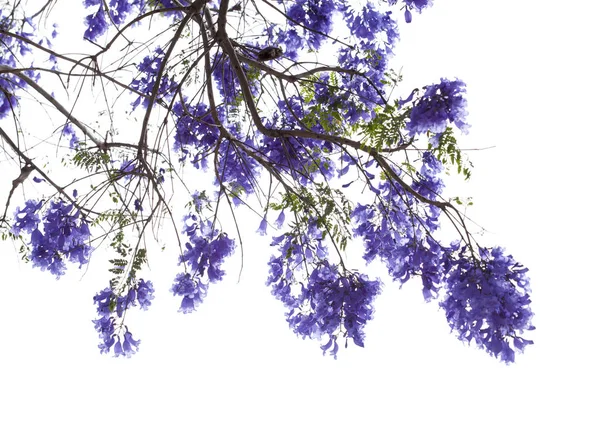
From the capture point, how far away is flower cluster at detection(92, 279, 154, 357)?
258 centimetres

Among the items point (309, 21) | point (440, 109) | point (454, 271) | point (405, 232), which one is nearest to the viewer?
point (440, 109)

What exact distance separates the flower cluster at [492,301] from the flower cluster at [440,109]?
0.52 meters

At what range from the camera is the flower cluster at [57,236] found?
2.80 m

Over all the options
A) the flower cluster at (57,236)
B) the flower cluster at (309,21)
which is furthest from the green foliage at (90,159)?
the flower cluster at (309,21)

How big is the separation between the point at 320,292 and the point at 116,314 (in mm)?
923

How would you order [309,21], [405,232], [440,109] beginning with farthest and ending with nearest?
1. [309,21]
2. [405,232]
3. [440,109]

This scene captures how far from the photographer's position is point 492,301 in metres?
1.93

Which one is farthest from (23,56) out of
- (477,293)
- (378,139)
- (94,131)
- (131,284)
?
(477,293)

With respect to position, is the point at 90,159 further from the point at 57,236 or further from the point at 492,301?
the point at 492,301

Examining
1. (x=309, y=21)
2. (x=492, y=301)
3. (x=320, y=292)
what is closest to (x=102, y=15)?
(x=309, y=21)

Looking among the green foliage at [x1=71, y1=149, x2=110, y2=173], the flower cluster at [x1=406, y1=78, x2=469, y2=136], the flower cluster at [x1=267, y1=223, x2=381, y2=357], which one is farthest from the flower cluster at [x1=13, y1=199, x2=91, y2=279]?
the flower cluster at [x1=406, y1=78, x2=469, y2=136]

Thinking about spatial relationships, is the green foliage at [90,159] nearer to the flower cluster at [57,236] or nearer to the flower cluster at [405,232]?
the flower cluster at [57,236]

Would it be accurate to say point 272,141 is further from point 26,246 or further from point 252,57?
point 26,246

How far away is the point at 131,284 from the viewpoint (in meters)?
2.62
